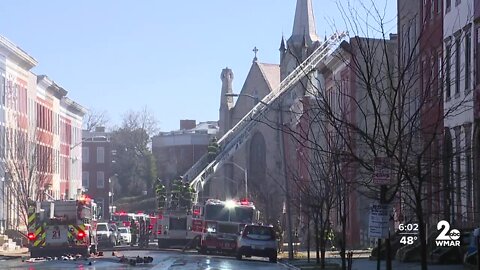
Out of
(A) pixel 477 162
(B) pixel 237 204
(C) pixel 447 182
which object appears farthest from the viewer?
(B) pixel 237 204

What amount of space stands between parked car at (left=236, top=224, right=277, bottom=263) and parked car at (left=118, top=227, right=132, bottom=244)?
3438 centimetres

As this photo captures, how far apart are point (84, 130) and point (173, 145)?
13599 millimetres

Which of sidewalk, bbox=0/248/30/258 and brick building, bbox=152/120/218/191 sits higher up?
brick building, bbox=152/120/218/191

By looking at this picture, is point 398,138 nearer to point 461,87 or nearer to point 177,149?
point 461,87

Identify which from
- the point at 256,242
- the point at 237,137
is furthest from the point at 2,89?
the point at 237,137

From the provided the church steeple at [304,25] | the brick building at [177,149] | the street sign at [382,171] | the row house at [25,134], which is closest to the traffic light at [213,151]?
the row house at [25,134]

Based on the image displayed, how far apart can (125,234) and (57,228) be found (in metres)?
35.9

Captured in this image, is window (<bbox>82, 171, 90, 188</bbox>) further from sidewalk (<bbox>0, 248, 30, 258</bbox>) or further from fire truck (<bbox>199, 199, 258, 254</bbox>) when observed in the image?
fire truck (<bbox>199, 199, 258, 254</bbox>)

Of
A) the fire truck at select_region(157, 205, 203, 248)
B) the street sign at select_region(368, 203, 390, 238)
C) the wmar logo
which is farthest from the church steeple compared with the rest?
the street sign at select_region(368, 203, 390, 238)

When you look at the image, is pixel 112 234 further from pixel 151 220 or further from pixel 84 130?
pixel 84 130

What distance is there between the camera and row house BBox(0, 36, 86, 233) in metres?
67.8

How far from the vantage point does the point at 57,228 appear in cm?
4962

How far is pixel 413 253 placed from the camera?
3619cm

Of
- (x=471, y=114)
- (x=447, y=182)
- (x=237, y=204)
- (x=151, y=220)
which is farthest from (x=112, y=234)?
(x=447, y=182)
